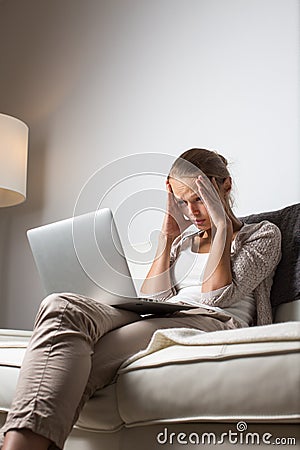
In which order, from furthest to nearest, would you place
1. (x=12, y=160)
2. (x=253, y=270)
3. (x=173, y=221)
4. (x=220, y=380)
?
(x=12, y=160) → (x=173, y=221) → (x=253, y=270) → (x=220, y=380)

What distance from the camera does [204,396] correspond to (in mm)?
1169

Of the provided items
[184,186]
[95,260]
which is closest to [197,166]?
[184,186]

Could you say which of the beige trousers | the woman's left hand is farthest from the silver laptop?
the woman's left hand

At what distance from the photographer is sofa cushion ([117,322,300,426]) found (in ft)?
3.60

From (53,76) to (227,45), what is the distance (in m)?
0.97

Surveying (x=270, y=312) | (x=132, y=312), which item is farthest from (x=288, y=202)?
(x=132, y=312)

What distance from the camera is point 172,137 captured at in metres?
2.65

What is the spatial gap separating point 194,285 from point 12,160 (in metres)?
1.22

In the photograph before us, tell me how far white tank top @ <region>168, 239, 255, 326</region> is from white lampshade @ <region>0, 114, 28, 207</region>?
1.05 m

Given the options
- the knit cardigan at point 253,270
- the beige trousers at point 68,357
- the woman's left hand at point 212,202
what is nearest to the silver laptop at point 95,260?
the beige trousers at point 68,357

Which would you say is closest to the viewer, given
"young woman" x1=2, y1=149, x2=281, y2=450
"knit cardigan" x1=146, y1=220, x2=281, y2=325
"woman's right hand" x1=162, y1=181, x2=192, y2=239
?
"young woman" x1=2, y1=149, x2=281, y2=450

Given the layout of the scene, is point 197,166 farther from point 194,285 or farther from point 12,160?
point 12,160

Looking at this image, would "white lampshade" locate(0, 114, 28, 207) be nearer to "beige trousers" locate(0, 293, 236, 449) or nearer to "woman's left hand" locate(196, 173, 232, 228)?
"woman's left hand" locate(196, 173, 232, 228)

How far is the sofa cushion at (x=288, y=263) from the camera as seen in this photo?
182cm
